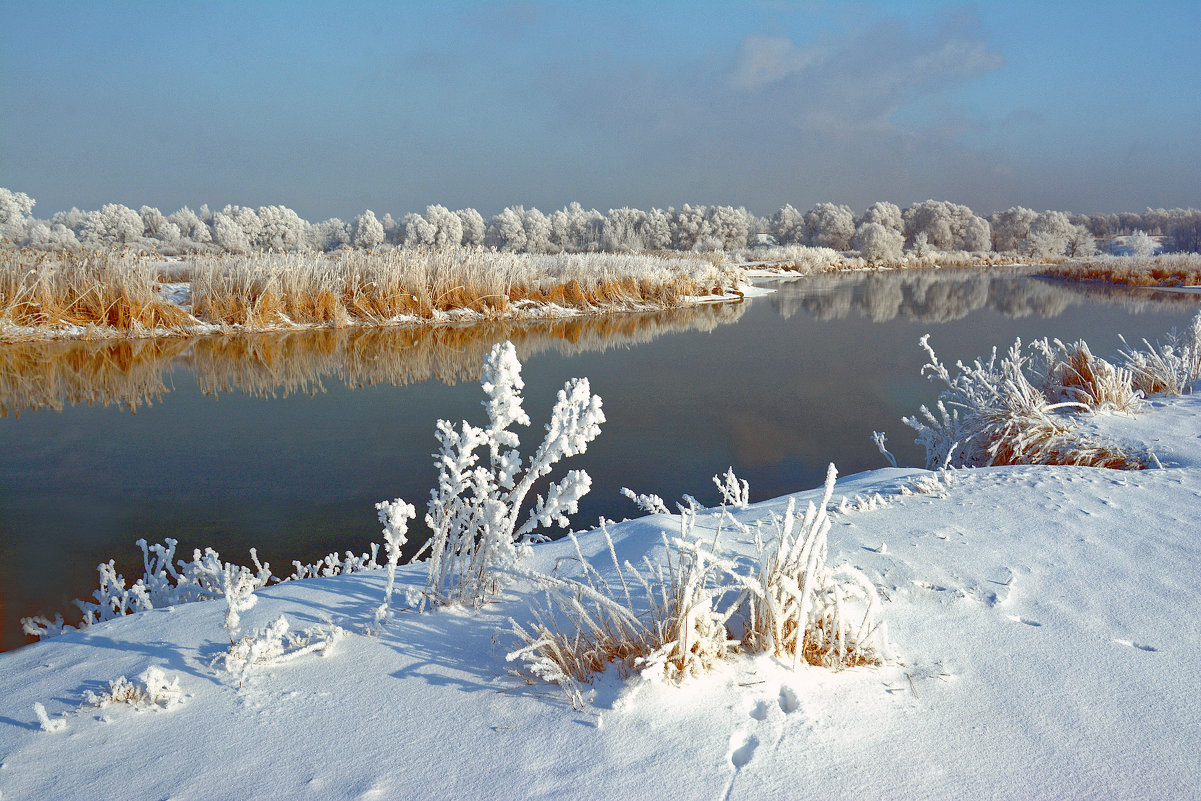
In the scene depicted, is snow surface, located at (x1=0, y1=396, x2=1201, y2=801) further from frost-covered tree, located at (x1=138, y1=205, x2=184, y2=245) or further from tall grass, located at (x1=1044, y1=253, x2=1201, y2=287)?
frost-covered tree, located at (x1=138, y1=205, x2=184, y2=245)

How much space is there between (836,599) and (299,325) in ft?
30.6

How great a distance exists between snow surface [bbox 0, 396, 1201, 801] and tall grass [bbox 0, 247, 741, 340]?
802cm

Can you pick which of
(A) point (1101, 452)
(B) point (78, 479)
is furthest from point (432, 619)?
(A) point (1101, 452)

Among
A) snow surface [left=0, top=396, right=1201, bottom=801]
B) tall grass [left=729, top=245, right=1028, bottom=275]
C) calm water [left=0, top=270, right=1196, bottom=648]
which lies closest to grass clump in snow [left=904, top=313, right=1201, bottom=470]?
calm water [left=0, top=270, right=1196, bottom=648]

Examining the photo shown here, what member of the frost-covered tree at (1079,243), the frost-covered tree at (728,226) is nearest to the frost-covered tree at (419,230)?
the frost-covered tree at (728,226)

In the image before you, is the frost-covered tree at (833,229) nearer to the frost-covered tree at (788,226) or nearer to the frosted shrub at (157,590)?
the frost-covered tree at (788,226)

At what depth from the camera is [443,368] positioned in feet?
23.4

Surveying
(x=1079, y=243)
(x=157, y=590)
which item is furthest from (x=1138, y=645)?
(x=1079, y=243)

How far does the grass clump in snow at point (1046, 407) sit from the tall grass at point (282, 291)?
25.6 feet

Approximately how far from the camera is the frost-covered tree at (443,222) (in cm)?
3966

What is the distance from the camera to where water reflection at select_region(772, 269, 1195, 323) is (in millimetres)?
13102

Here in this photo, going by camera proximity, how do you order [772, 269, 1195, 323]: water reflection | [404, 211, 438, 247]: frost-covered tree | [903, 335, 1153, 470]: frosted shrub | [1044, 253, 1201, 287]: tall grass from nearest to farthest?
1. [903, 335, 1153, 470]: frosted shrub
2. [772, 269, 1195, 323]: water reflection
3. [1044, 253, 1201, 287]: tall grass
4. [404, 211, 438, 247]: frost-covered tree

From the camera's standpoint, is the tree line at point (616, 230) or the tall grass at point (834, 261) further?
the tree line at point (616, 230)

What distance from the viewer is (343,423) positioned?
5.14m
